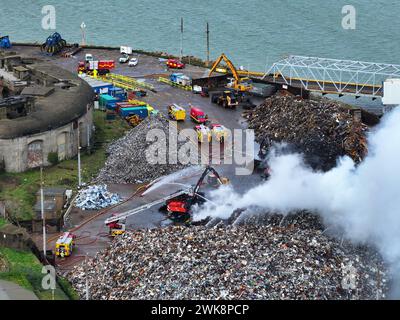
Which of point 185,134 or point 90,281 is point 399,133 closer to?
point 185,134

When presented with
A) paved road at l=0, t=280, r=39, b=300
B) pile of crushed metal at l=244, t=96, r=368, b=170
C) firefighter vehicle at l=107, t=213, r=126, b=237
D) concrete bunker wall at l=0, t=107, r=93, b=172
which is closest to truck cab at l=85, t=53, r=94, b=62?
pile of crushed metal at l=244, t=96, r=368, b=170

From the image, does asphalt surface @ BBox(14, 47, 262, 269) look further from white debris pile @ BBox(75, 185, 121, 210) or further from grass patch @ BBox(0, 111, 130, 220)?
grass patch @ BBox(0, 111, 130, 220)

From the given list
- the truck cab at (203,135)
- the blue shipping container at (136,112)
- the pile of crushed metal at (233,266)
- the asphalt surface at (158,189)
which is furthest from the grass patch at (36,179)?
the pile of crushed metal at (233,266)

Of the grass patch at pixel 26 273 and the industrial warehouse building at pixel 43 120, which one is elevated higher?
the industrial warehouse building at pixel 43 120

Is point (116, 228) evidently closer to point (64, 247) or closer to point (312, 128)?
point (64, 247)

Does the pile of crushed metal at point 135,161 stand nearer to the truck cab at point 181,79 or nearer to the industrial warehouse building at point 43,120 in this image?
the industrial warehouse building at point 43,120

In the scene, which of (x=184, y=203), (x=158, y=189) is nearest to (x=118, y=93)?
(x=158, y=189)
